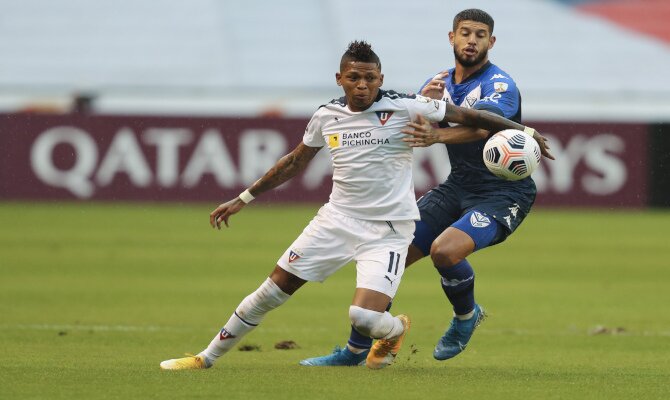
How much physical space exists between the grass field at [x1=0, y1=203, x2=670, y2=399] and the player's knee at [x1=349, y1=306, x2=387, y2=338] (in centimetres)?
29

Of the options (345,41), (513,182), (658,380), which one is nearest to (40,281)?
(513,182)

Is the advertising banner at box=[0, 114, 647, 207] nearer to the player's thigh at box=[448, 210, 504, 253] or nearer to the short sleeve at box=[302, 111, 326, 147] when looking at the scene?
the player's thigh at box=[448, 210, 504, 253]

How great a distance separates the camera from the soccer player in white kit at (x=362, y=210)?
7.98 metres

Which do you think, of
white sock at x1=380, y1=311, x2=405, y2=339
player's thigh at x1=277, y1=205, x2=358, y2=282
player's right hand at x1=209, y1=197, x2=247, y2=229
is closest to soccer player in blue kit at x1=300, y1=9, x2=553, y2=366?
white sock at x1=380, y1=311, x2=405, y2=339

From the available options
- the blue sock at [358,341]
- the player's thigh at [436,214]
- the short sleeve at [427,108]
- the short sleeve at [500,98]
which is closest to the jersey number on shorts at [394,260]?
the blue sock at [358,341]

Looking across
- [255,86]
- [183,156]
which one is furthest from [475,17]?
[255,86]

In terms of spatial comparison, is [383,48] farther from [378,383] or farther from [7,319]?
[378,383]

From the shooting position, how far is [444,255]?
854cm

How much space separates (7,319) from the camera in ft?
36.6

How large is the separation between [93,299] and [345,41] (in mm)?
19617

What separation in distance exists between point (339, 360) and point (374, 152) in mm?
1456

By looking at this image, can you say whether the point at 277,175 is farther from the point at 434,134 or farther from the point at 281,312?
the point at 281,312

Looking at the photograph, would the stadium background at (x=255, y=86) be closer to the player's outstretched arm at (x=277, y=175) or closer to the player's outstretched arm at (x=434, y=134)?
the player's outstretched arm at (x=277, y=175)

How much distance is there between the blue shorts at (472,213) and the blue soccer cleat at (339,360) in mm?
933
